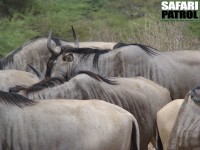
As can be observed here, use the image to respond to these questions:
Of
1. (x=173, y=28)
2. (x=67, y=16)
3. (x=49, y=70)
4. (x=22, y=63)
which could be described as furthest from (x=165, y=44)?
(x=67, y=16)

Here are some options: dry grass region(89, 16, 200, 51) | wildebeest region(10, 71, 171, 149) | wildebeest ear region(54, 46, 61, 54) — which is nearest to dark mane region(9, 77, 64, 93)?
wildebeest region(10, 71, 171, 149)

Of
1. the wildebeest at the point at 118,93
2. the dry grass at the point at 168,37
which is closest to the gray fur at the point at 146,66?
the wildebeest at the point at 118,93

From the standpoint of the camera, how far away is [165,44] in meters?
13.1

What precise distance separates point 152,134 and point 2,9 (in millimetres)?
13367

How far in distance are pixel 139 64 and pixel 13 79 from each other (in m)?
1.75

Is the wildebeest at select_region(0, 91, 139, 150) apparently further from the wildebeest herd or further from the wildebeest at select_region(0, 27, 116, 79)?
the wildebeest at select_region(0, 27, 116, 79)

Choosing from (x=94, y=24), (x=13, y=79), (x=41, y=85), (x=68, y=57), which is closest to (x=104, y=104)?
(x=41, y=85)

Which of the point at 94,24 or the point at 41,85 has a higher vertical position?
the point at 41,85

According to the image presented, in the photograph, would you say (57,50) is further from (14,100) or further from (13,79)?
(14,100)

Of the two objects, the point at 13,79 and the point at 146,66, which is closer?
the point at 13,79

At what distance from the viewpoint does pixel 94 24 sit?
2075cm

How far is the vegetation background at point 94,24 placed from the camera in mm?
13773

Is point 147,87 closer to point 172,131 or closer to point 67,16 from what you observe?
point 172,131

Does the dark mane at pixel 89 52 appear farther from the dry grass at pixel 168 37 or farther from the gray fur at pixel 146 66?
the dry grass at pixel 168 37
